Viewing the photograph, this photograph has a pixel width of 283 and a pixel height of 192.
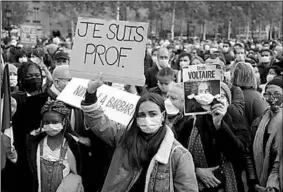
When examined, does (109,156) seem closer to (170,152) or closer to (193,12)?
(170,152)

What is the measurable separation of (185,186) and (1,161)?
62.0 inches

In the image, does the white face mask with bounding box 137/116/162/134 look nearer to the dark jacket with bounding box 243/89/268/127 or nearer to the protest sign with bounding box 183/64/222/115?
the protest sign with bounding box 183/64/222/115

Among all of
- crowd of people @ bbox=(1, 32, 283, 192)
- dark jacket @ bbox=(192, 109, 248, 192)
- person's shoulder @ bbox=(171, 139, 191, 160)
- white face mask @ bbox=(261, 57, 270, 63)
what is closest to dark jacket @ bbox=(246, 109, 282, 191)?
crowd of people @ bbox=(1, 32, 283, 192)

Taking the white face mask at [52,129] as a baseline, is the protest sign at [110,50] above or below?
above

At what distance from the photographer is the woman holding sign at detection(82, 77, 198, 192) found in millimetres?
3566

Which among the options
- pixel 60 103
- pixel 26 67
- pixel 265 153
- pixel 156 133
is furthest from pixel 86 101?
pixel 26 67

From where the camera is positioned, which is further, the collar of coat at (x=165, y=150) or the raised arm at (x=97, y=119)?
the raised arm at (x=97, y=119)

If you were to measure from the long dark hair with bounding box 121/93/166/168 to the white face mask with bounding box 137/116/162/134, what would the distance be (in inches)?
1.3

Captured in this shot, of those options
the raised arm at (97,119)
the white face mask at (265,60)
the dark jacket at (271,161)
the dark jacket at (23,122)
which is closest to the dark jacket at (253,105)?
the dark jacket at (271,161)

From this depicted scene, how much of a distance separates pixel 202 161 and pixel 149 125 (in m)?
0.84

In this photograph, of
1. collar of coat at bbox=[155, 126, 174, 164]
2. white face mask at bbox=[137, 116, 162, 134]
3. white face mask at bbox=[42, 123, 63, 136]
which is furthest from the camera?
white face mask at bbox=[42, 123, 63, 136]

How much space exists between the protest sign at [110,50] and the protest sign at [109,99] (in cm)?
81

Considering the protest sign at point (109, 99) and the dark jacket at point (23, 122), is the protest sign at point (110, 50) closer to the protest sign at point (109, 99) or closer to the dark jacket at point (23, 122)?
the protest sign at point (109, 99)

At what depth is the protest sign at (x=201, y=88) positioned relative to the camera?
4.28m
